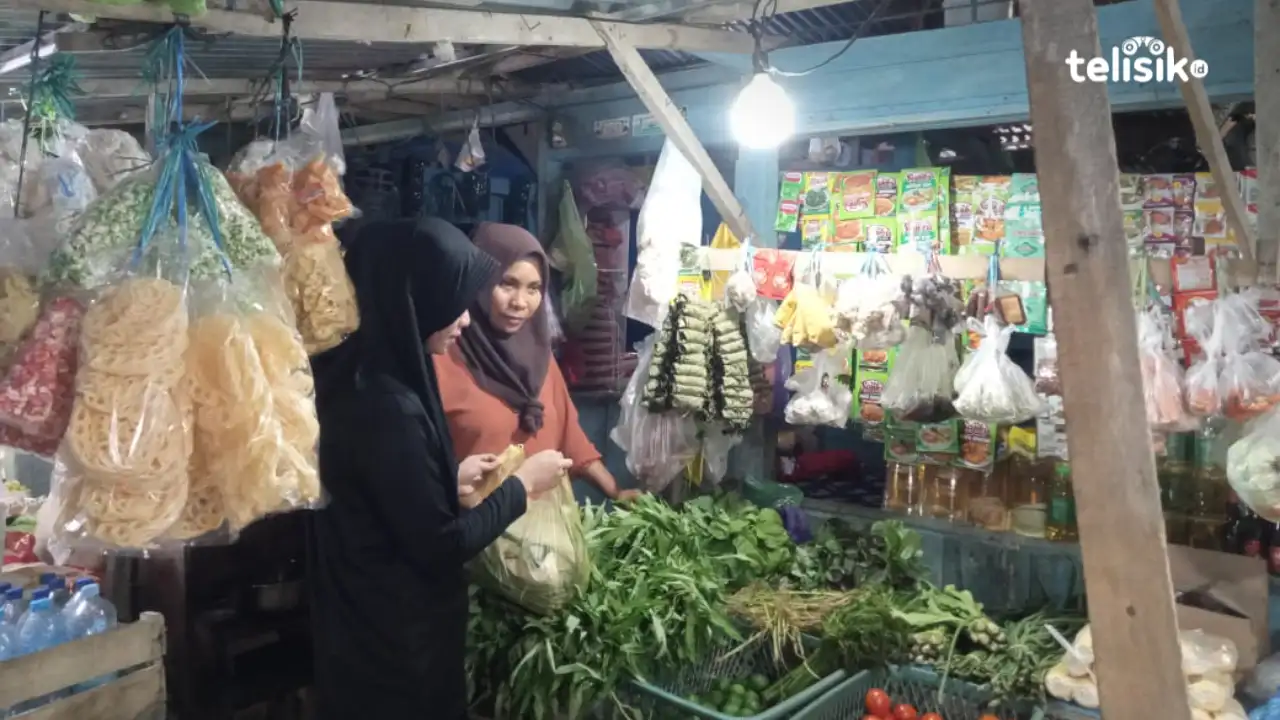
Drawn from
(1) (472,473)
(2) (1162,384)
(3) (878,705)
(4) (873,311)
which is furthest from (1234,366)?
(1) (472,473)

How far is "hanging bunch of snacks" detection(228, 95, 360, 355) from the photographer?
6.62 feet

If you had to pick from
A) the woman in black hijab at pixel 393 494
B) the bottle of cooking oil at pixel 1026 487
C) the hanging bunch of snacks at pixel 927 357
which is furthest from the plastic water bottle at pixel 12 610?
the bottle of cooking oil at pixel 1026 487

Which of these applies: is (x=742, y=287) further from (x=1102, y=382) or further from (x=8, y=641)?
(x=8, y=641)

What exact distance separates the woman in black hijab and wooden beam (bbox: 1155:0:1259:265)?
199cm

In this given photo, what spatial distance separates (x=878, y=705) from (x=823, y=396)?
4.34ft

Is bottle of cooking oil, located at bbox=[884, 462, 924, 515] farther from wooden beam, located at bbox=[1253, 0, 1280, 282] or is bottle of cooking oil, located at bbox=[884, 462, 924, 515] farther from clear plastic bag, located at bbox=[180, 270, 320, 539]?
clear plastic bag, located at bbox=[180, 270, 320, 539]

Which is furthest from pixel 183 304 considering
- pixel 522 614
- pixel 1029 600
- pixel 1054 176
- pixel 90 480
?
pixel 1029 600

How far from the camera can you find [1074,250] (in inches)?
61.3

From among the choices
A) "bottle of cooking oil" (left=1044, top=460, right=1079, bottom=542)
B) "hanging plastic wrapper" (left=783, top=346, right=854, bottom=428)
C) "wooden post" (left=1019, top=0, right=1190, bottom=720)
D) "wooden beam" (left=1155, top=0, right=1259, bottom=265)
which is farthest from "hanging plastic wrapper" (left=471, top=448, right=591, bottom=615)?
"wooden beam" (left=1155, top=0, right=1259, bottom=265)

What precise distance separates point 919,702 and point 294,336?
251 centimetres

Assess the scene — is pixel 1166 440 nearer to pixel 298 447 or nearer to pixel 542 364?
pixel 542 364

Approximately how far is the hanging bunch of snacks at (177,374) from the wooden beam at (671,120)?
6.26 feet

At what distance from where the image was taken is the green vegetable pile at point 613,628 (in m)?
3.09

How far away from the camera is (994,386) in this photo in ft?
11.3
